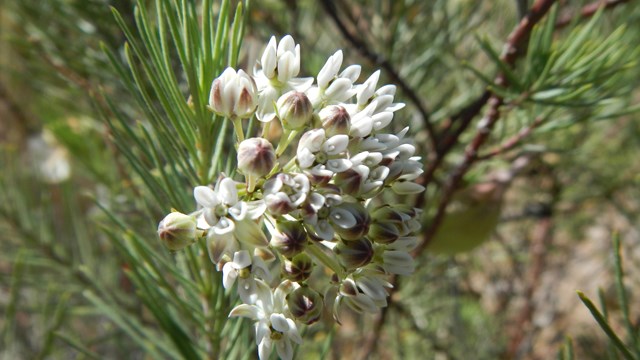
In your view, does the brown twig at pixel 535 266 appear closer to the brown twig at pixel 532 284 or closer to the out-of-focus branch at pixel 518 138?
the brown twig at pixel 532 284

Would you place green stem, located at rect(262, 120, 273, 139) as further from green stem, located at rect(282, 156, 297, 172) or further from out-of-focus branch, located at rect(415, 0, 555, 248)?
out-of-focus branch, located at rect(415, 0, 555, 248)

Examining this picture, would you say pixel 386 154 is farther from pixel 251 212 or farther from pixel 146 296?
pixel 146 296

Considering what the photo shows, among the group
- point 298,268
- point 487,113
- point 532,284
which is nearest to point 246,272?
point 298,268

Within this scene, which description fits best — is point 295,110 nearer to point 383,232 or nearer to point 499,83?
point 383,232

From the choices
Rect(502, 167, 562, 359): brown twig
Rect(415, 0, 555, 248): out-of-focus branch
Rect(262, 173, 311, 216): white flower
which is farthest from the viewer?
Rect(502, 167, 562, 359): brown twig

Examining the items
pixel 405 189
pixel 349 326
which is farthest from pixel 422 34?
pixel 349 326

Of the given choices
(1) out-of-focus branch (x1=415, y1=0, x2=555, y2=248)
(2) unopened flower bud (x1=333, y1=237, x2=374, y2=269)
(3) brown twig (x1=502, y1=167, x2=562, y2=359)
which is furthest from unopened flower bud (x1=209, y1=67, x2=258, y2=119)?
(3) brown twig (x1=502, y1=167, x2=562, y2=359)
